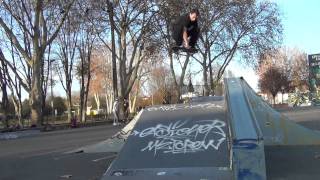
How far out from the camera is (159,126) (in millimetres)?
10602

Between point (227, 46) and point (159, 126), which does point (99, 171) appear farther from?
point (227, 46)

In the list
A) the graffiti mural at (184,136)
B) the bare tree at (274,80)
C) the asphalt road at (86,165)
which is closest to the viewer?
the graffiti mural at (184,136)

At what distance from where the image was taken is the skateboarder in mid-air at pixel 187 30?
43.7ft

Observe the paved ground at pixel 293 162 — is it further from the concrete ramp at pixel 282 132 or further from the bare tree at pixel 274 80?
the bare tree at pixel 274 80

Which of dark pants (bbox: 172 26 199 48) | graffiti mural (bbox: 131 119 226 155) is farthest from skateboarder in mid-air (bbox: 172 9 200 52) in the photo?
graffiti mural (bbox: 131 119 226 155)

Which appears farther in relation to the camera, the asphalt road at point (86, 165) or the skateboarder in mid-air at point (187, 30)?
the skateboarder in mid-air at point (187, 30)

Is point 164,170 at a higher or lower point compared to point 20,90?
lower

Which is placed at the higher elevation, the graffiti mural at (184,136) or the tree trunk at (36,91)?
the tree trunk at (36,91)

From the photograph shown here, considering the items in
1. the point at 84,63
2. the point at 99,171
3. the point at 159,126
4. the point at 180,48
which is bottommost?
the point at 99,171

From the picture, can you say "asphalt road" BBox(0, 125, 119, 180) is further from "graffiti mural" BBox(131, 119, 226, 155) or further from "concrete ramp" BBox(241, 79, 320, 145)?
"concrete ramp" BBox(241, 79, 320, 145)

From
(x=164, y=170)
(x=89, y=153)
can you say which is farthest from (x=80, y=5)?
(x=164, y=170)

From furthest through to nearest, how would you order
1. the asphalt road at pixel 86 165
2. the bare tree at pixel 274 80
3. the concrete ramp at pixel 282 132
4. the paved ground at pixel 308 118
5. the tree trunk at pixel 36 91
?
the bare tree at pixel 274 80
the tree trunk at pixel 36 91
the paved ground at pixel 308 118
the concrete ramp at pixel 282 132
the asphalt road at pixel 86 165

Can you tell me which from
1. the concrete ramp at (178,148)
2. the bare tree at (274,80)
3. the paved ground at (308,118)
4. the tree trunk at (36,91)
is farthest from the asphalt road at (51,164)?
the bare tree at (274,80)

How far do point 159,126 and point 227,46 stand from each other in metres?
54.2
